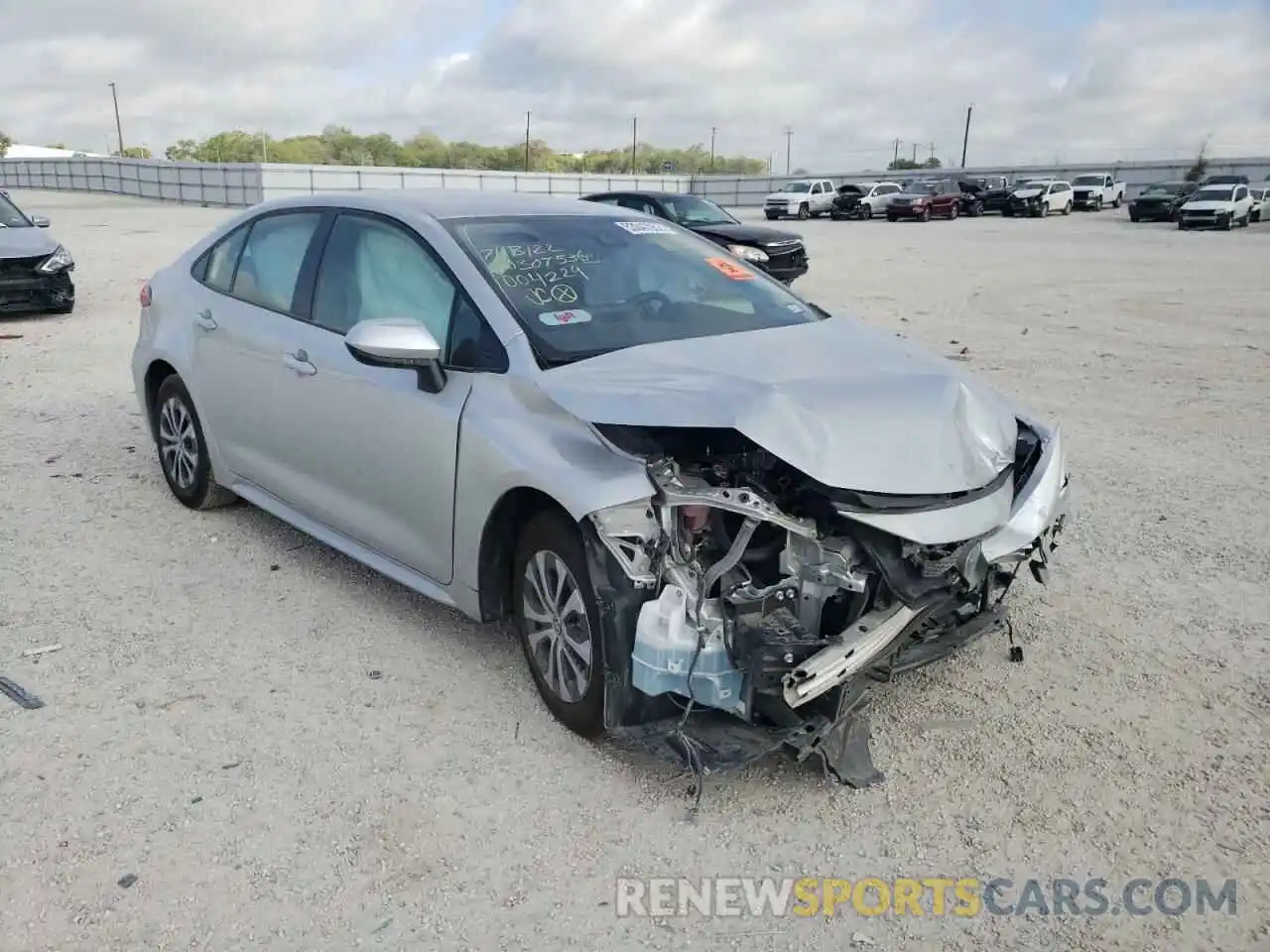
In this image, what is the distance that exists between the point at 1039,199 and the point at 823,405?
139 ft

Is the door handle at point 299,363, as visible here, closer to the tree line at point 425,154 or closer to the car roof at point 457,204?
the car roof at point 457,204

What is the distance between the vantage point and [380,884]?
2727 mm

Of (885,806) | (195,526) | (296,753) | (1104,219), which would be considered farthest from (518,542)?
(1104,219)

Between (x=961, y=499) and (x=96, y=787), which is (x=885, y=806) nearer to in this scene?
(x=961, y=499)

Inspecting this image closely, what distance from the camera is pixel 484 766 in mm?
3262

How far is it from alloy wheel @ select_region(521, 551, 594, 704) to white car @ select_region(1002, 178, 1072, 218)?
138 ft

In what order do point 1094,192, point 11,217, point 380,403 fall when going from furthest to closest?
point 1094,192 → point 11,217 → point 380,403

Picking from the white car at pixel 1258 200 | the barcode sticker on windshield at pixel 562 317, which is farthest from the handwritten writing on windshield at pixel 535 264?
the white car at pixel 1258 200

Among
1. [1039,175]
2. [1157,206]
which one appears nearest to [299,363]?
[1157,206]

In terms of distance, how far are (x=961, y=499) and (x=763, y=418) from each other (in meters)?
0.70

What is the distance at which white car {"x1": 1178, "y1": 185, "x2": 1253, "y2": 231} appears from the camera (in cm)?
3278

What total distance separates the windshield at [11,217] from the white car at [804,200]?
3116 centimetres

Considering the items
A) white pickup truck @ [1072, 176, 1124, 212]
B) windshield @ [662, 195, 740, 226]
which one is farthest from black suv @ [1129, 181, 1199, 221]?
windshield @ [662, 195, 740, 226]

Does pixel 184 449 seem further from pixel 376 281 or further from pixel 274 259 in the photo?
pixel 376 281
